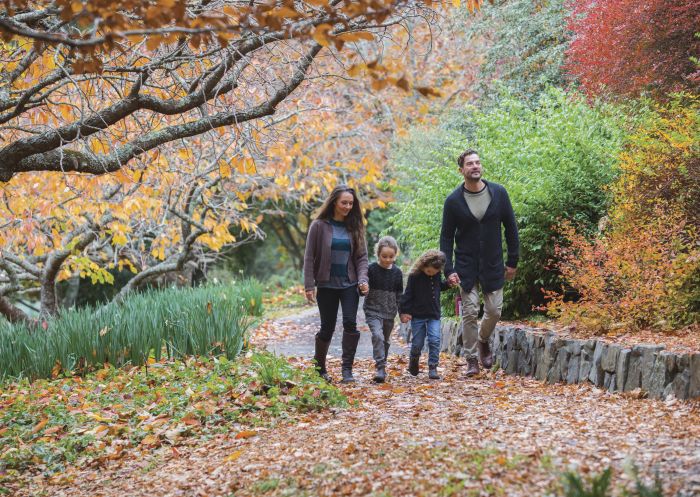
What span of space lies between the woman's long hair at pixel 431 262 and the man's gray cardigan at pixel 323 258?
0.64 metres

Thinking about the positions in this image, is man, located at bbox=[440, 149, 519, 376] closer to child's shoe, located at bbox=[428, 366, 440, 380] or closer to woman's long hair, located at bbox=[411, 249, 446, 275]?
woman's long hair, located at bbox=[411, 249, 446, 275]

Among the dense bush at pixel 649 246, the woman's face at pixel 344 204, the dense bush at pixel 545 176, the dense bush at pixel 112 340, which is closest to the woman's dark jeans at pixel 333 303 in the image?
the woman's face at pixel 344 204

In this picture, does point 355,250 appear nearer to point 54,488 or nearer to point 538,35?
point 54,488

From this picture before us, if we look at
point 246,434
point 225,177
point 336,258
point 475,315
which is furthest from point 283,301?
point 246,434

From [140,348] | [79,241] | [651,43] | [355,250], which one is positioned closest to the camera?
[355,250]

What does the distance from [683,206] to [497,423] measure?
331 centimetres

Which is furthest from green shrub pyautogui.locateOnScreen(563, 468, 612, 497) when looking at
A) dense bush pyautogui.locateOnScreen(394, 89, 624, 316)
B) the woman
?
dense bush pyautogui.locateOnScreen(394, 89, 624, 316)

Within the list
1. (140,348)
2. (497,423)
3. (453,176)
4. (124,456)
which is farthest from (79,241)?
(497,423)

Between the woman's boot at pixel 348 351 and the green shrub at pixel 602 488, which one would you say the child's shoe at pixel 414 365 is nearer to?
the woman's boot at pixel 348 351

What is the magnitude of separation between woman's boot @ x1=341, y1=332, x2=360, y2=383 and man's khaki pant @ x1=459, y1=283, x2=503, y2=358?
1008 mm

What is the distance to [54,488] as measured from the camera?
191 inches

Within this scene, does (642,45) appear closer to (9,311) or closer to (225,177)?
(225,177)

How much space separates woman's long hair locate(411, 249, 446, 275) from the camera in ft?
22.8

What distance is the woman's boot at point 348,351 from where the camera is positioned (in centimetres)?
689
